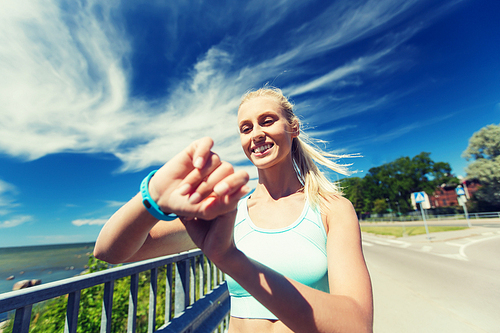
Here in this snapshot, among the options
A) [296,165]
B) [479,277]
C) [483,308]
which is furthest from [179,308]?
[479,277]

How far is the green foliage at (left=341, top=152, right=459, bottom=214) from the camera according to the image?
50.7 m

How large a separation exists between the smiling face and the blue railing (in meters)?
1.36

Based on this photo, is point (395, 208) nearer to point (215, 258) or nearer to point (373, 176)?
point (373, 176)

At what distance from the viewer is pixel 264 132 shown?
1445 mm

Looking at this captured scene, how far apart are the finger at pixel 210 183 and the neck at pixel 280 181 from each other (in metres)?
1.13

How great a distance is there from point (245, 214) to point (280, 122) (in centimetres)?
68

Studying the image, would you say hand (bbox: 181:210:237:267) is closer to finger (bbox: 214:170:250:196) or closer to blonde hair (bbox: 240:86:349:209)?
finger (bbox: 214:170:250:196)

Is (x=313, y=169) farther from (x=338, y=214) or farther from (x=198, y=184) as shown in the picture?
(x=198, y=184)

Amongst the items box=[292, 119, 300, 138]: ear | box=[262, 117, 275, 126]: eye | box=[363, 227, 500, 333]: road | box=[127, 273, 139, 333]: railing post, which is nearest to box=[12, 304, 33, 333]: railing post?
box=[127, 273, 139, 333]: railing post

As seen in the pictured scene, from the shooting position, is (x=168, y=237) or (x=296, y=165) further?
(x=296, y=165)

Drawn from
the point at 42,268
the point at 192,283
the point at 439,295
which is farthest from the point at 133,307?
the point at 42,268

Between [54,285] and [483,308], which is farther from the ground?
[54,285]

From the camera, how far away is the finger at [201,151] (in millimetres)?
607

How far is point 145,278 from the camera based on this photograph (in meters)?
4.86
